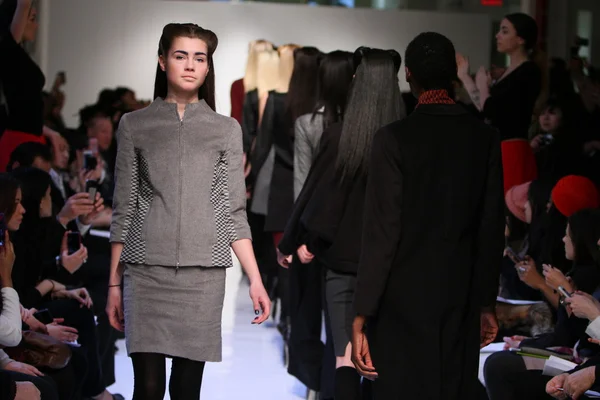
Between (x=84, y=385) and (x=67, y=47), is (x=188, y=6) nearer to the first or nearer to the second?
(x=67, y=47)

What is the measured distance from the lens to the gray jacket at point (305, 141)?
15.1 ft

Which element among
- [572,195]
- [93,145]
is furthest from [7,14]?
[572,195]

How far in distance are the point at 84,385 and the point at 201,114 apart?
175 centimetres

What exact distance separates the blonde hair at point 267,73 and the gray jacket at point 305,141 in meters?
1.68

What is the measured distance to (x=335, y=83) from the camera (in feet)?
14.4

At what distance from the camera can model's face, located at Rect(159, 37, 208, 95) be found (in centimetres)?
310

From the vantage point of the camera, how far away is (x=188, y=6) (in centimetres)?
1134

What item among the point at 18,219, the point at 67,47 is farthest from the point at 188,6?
the point at 18,219

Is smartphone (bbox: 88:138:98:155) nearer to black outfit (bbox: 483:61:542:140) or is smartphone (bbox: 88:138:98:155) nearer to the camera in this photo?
black outfit (bbox: 483:61:542:140)

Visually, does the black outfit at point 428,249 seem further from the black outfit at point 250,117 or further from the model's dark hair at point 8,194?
the black outfit at point 250,117

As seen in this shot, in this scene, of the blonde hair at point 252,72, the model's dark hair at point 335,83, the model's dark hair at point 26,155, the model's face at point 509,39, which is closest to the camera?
the model's dark hair at point 335,83

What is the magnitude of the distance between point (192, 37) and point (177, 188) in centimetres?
42

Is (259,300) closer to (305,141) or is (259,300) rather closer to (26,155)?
(305,141)

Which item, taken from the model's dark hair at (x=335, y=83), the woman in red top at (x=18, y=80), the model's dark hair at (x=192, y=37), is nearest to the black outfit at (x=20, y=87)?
the woman in red top at (x=18, y=80)
